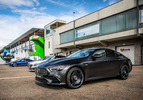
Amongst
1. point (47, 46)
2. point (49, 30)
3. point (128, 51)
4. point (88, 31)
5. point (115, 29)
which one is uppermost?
point (49, 30)

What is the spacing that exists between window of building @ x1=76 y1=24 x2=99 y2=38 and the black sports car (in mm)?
13135

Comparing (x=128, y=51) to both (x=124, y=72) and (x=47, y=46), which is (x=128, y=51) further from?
(x=47, y=46)

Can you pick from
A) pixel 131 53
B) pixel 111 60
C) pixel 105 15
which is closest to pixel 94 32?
pixel 105 15

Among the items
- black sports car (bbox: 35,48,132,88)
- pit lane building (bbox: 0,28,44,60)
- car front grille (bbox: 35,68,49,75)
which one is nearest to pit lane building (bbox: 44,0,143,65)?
black sports car (bbox: 35,48,132,88)

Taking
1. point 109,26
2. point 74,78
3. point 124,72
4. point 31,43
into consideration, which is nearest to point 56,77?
point 74,78

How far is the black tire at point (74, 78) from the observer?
13.0ft

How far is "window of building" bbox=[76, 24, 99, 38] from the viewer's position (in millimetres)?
18328

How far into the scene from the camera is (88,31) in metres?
19.6

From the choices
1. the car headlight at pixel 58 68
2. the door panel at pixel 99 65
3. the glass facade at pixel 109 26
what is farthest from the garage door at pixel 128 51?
the car headlight at pixel 58 68

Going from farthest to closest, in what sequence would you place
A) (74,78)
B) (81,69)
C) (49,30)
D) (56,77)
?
(49,30)
(81,69)
(74,78)
(56,77)

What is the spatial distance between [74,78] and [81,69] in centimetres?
43

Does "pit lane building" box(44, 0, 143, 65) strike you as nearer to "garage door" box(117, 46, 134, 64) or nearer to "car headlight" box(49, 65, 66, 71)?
"garage door" box(117, 46, 134, 64)

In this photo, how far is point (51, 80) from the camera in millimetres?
3877

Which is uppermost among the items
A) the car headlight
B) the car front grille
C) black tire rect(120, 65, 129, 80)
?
the car headlight
